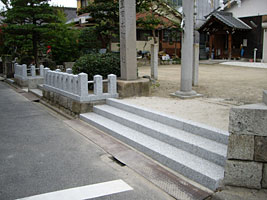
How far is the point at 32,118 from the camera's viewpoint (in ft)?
28.8

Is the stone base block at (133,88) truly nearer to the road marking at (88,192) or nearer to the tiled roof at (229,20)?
the road marking at (88,192)

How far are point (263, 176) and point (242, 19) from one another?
23348 mm

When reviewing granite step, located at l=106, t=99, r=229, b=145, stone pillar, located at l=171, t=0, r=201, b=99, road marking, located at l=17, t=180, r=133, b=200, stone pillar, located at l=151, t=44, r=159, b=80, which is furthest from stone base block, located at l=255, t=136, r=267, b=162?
stone pillar, located at l=151, t=44, r=159, b=80

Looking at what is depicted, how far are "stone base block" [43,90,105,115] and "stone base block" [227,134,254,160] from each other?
518 centimetres

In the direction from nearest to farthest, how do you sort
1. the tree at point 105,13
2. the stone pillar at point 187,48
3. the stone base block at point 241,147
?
the stone base block at point 241,147, the stone pillar at point 187,48, the tree at point 105,13

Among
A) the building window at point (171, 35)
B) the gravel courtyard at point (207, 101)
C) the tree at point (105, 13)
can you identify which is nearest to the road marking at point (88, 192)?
the gravel courtyard at point (207, 101)

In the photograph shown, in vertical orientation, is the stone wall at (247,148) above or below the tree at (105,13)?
below

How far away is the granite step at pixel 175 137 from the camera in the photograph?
4613 mm

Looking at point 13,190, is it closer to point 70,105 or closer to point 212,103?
point 70,105

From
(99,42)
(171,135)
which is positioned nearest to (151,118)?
(171,135)

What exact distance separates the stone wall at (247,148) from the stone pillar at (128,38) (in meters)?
5.38

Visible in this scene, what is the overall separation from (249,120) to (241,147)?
395 millimetres

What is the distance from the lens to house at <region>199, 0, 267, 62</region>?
22.6 meters

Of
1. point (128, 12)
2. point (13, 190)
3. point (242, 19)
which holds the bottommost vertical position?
point (13, 190)
